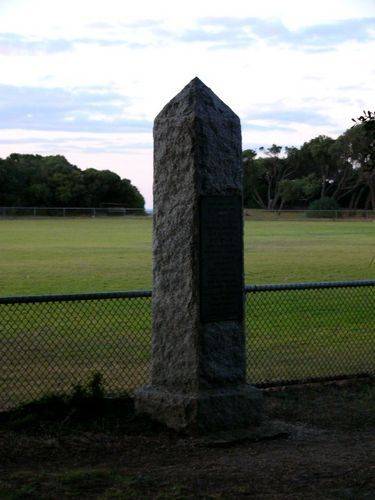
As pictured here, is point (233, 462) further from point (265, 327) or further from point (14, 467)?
point (265, 327)

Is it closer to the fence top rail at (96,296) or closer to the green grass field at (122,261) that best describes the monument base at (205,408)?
the fence top rail at (96,296)

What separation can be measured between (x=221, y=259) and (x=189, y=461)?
1.74 metres

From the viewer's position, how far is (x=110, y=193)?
93.6m

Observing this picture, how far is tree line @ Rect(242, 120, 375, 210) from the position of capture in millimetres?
Result: 97688

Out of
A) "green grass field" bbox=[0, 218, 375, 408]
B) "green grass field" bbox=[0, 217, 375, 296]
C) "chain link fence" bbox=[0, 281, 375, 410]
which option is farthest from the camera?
"green grass field" bbox=[0, 217, 375, 296]

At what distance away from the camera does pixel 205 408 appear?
23.7 ft

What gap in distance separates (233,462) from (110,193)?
289ft

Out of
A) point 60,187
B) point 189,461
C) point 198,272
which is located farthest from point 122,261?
point 60,187

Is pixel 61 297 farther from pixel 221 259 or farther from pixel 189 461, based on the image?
pixel 189 461

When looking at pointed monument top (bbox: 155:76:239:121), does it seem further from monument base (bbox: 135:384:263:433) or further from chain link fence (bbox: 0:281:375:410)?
monument base (bbox: 135:384:263:433)

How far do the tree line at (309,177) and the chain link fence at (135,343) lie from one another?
78.1 metres

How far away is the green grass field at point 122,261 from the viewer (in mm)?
22375

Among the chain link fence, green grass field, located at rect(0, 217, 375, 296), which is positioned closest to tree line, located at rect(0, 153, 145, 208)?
green grass field, located at rect(0, 217, 375, 296)

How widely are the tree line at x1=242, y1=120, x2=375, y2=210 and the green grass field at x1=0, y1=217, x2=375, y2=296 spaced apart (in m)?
51.3
